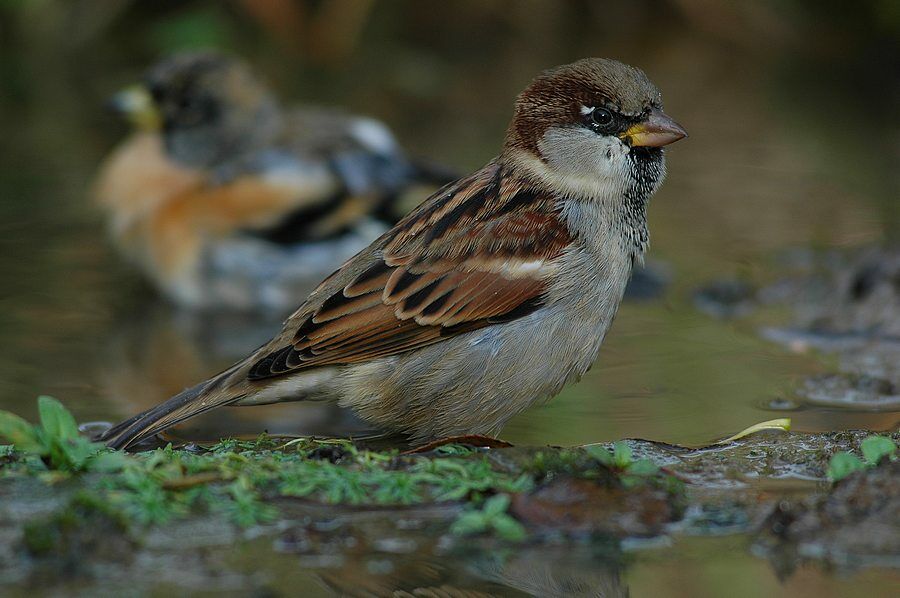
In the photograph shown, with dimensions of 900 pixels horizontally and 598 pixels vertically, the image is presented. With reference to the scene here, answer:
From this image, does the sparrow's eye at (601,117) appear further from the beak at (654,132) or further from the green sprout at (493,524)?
the green sprout at (493,524)

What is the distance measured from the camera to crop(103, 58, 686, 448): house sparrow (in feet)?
15.4

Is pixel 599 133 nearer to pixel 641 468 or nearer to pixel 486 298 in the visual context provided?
pixel 486 298

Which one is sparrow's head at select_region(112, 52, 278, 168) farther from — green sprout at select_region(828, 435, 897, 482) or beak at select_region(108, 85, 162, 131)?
green sprout at select_region(828, 435, 897, 482)

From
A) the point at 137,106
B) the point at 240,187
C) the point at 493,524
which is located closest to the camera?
the point at 493,524

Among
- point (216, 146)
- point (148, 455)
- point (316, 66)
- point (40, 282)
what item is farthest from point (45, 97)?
point (148, 455)

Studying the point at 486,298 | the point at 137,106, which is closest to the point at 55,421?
the point at 486,298

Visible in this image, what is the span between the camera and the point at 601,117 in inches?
198

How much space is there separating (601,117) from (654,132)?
216 mm

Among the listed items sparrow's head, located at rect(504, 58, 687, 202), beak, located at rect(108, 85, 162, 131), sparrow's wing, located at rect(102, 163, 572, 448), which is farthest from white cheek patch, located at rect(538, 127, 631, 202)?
beak, located at rect(108, 85, 162, 131)

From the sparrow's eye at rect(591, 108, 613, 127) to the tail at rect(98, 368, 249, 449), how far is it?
1.63 metres

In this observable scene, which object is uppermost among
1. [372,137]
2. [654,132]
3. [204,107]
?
[204,107]

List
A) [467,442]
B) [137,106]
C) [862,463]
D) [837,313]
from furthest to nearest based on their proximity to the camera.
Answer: [137,106] → [837,313] → [467,442] → [862,463]

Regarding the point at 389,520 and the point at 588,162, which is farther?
the point at 588,162

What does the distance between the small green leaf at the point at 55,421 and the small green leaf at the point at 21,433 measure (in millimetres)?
42
